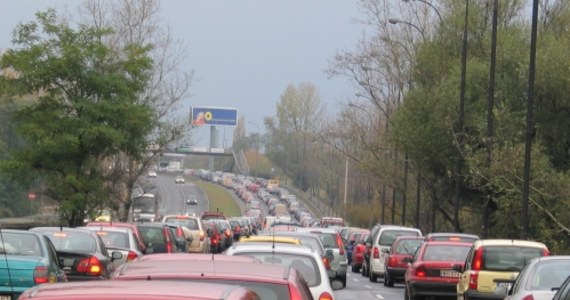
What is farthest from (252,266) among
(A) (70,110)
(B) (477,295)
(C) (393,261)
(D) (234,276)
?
(A) (70,110)

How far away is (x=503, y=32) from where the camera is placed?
2063 inches

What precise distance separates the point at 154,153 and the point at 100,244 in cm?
3638

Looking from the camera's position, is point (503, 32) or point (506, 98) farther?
point (503, 32)

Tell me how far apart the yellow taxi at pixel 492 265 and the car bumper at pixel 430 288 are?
147 inches

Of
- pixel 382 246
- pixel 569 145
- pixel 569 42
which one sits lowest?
pixel 382 246

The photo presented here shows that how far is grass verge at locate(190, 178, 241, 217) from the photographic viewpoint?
125 m

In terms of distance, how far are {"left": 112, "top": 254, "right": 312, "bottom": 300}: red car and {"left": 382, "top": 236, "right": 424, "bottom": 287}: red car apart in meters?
23.6

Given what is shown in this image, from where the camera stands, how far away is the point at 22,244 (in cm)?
1650

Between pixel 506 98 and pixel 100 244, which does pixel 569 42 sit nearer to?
pixel 506 98

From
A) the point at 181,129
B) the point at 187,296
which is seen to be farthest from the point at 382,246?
the point at 187,296

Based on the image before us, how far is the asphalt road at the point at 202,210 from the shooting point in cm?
2905

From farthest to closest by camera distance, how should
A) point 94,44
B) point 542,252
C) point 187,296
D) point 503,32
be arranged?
point 503,32, point 94,44, point 542,252, point 187,296

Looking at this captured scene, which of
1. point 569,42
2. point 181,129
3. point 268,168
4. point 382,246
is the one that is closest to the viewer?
point 382,246

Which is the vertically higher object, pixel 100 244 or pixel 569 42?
pixel 569 42
